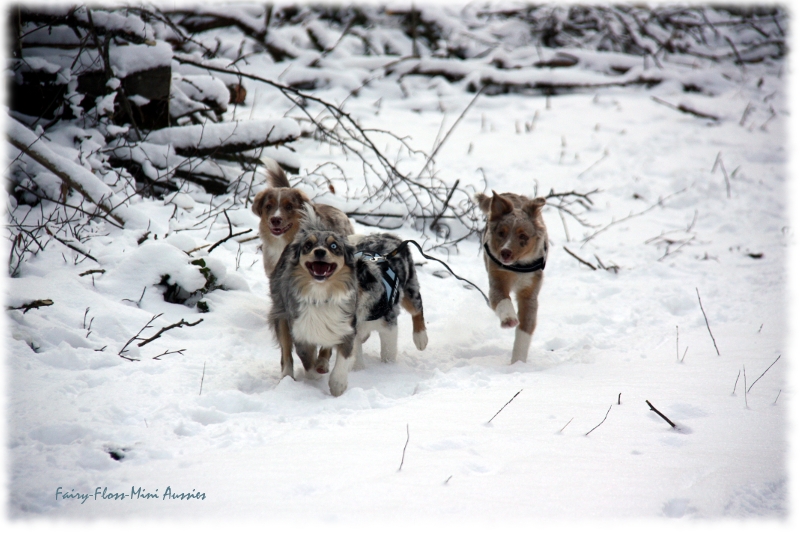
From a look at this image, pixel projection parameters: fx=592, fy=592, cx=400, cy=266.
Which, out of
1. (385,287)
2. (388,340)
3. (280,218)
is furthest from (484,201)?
(280,218)

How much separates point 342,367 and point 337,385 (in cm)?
15

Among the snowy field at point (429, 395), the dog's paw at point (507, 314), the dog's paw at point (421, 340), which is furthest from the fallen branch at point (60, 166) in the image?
the dog's paw at point (507, 314)

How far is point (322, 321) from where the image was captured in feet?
15.4

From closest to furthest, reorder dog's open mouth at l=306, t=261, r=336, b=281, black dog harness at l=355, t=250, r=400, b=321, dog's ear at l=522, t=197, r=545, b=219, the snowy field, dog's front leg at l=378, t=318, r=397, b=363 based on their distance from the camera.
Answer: the snowy field, dog's open mouth at l=306, t=261, r=336, b=281, black dog harness at l=355, t=250, r=400, b=321, dog's front leg at l=378, t=318, r=397, b=363, dog's ear at l=522, t=197, r=545, b=219

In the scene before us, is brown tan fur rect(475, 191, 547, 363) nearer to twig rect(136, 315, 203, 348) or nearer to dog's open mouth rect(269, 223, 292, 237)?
dog's open mouth rect(269, 223, 292, 237)

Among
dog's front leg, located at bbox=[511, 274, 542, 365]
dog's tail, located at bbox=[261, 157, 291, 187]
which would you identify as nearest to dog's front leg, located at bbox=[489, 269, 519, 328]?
dog's front leg, located at bbox=[511, 274, 542, 365]

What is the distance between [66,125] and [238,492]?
6344mm

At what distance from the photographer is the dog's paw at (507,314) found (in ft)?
18.3

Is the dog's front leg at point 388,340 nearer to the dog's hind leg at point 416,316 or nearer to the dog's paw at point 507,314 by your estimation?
the dog's hind leg at point 416,316

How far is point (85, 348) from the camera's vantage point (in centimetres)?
438

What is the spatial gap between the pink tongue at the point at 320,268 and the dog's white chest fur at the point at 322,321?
24 centimetres

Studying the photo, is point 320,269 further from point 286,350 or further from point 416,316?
point 416,316

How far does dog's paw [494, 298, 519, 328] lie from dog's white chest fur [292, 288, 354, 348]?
1630 millimetres

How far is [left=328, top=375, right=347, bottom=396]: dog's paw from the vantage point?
15.4 ft
